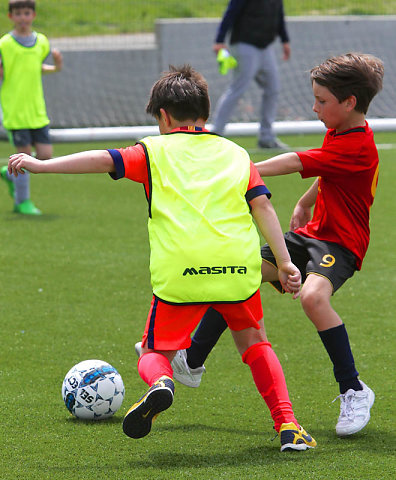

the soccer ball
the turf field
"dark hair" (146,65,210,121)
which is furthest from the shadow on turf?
"dark hair" (146,65,210,121)

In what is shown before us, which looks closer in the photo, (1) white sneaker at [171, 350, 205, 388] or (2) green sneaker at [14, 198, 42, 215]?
(1) white sneaker at [171, 350, 205, 388]

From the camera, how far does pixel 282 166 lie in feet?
11.5

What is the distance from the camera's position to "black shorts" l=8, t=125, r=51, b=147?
7.69 m

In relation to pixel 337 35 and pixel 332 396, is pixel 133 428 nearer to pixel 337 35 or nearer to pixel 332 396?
pixel 332 396

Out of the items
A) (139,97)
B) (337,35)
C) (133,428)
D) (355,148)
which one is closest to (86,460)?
(133,428)

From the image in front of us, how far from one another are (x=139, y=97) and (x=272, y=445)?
35.7 feet

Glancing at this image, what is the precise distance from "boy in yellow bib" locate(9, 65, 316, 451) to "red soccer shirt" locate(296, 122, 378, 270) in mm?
420

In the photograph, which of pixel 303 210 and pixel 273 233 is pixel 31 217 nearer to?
pixel 303 210

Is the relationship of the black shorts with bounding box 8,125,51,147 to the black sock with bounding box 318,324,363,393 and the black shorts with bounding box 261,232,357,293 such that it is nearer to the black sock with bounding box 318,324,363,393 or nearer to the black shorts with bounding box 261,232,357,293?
the black shorts with bounding box 261,232,357,293

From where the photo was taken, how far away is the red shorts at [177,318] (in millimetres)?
3086

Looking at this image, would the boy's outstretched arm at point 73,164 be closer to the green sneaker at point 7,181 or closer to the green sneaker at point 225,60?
the green sneaker at point 7,181

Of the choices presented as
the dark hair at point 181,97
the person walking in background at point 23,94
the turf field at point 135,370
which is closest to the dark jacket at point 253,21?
the person walking in background at point 23,94

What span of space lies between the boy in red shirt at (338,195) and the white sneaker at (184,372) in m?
0.01

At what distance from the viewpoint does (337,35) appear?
1420 cm
